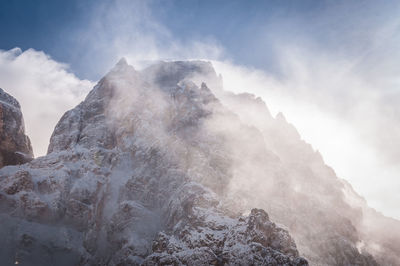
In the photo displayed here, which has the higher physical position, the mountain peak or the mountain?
the mountain peak

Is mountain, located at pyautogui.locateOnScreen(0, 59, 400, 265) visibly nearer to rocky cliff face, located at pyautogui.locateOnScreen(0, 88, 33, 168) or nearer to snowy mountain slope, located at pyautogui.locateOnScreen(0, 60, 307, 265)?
snowy mountain slope, located at pyautogui.locateOnScreen(0, 60, 307, 265)

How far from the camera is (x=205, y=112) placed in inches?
5084

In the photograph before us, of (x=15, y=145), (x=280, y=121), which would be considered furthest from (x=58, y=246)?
(x=280, y=121)

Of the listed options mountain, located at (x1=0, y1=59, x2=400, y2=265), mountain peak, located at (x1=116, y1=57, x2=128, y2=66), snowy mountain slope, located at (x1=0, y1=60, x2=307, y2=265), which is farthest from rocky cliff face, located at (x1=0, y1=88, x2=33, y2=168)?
mountain peak, located at (x1=116, y1=57, x2=128, y2=66)

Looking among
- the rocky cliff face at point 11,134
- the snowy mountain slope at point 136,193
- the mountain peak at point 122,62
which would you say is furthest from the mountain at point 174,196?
the mountain peak at point 122,62

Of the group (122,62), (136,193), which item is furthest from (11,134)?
(122,62)

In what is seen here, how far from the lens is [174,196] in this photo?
90.9 meters

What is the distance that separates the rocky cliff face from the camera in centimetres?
10331

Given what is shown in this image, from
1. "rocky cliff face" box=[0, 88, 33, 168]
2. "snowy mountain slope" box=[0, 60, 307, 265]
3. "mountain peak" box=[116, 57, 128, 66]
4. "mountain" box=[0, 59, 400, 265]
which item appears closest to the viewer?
"snowy mountain slope" box=[0, 60, 307, 265]

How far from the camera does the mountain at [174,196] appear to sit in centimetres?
6162

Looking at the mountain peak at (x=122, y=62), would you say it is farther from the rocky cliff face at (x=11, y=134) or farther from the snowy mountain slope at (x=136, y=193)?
the rocky cliff face at (x=11, y=134)

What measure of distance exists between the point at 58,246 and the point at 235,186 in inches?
2403

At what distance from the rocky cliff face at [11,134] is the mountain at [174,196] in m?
6.30

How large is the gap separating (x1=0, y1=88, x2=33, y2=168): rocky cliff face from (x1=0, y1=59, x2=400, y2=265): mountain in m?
6.30
